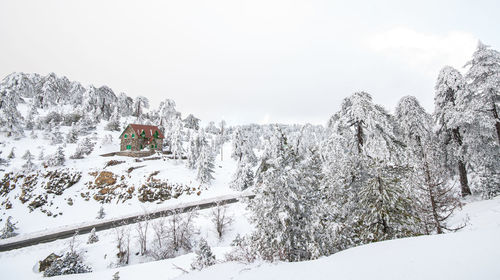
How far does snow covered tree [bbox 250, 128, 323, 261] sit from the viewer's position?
9.30 meters

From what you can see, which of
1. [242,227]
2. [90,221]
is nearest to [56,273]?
[90,221]

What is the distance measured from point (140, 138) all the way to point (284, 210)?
45832 millimetres

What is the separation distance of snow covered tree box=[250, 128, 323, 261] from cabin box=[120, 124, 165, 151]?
4374cm

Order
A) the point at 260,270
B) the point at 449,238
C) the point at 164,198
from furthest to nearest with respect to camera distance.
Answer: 1. the point at 164,198
2. the point at 260,270
3. the point at 449,238

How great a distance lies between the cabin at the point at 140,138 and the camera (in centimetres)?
4544

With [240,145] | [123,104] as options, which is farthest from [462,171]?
[123,104]

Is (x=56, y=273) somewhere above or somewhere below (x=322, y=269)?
below

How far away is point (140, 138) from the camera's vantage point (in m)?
46.5

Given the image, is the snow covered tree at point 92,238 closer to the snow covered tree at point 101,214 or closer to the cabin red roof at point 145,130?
the snow covered tree at point 101,214

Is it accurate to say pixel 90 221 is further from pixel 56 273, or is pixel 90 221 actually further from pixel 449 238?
pixel 449 238

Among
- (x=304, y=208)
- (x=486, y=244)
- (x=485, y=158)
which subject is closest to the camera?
(x=486, y=244)

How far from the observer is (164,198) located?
3362 cm

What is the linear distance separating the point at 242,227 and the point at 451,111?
24.1 meters

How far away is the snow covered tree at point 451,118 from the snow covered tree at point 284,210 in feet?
51.1
